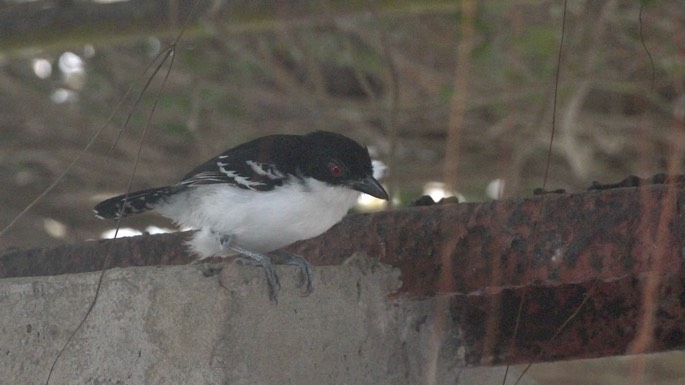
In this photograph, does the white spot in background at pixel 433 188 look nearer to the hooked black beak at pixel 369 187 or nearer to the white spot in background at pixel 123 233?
the white spot in background at pixel 123 233

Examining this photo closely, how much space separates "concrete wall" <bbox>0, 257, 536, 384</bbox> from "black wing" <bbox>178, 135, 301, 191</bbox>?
82 centimetres

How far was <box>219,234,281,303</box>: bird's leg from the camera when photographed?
240 cm

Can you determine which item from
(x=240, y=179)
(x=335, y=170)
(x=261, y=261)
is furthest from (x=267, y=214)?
(x=261, y=261)

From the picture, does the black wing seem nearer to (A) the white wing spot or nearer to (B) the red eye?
(A) the white wing spot

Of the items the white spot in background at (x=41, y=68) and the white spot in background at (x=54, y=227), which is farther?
the white spot in background at (x=54, y=227)

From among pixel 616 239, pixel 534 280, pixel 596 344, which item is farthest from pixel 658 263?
pixel 596 344

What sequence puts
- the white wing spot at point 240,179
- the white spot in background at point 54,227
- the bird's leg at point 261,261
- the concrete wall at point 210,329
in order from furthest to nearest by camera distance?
the white spot in background at point 54,227 < the white wing spot at point 240,179 < the bird's leg at point 261,261 < the concrete wall at point 210,329

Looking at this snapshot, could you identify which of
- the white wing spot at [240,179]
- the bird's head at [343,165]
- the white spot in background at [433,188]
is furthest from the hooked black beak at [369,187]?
the white spot in background at [433,188]

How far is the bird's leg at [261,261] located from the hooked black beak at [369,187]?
0.47 meters

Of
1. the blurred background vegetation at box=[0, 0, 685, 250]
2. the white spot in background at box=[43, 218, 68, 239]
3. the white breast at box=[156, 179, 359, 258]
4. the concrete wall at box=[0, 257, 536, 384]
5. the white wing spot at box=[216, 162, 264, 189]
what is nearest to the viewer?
the concrete wall at box=[0, 257, 536, 384]

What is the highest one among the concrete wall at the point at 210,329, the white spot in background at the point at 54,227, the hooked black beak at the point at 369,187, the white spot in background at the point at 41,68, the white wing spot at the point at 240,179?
the white spot in background at the point at 41,68

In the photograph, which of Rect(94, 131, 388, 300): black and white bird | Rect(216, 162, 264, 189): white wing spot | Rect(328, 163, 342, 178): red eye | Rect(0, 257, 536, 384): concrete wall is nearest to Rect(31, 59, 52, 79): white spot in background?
Rect(94, 131, 388, 300): black and white bird

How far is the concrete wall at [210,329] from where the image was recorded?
2252 millimetres

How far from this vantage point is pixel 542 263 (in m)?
2.42
